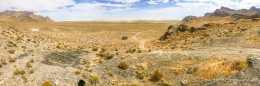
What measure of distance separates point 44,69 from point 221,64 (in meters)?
15.9

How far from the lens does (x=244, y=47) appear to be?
25656mm

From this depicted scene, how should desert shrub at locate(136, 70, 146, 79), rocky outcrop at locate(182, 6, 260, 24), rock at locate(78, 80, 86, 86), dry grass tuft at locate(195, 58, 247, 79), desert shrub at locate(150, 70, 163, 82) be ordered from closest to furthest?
rock at locate(78, 80, 86, 86), dry grass tuft at locate(195, 58, 247, 79), desert shrub at locate(150, 70, 163, 82), desert shrub at locate(136, 70, 146, 79), rocky outcrop at locate(182, 6, 260, 24)

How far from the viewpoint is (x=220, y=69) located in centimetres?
1684

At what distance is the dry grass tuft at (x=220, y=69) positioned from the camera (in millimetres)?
16250

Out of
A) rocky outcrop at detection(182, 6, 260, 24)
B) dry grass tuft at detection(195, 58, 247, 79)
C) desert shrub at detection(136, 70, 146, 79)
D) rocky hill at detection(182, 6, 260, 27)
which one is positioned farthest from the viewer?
rocky outcrop at detection(182, 6, 260, 24)

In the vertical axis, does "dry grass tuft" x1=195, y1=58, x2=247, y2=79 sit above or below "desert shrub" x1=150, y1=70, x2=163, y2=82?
above

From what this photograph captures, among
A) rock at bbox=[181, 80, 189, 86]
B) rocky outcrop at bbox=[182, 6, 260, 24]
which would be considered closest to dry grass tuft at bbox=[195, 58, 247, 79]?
rock at bbox=[181, 80, 189, 86]

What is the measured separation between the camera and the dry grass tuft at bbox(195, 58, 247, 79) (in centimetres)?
1625

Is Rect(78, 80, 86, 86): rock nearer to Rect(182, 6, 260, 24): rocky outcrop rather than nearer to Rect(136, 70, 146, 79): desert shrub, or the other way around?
Rect(136, 70, 146, 79): desert shrub

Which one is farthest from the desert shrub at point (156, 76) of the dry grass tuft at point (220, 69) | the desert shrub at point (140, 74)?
the dry grass tuft at point (220, 69)

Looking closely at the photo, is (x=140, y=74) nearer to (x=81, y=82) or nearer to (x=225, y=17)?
(x=81, y=82)

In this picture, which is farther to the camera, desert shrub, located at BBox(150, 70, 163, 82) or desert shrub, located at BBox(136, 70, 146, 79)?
desert shrub, located at BBox(136, 70, 146, 79)

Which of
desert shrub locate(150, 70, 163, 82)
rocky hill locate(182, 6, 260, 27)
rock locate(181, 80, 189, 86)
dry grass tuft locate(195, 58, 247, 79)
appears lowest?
rock locate(181, 80, 189, 86)

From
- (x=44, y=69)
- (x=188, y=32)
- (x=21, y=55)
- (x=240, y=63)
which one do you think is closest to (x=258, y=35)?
(x=188, y=32)
